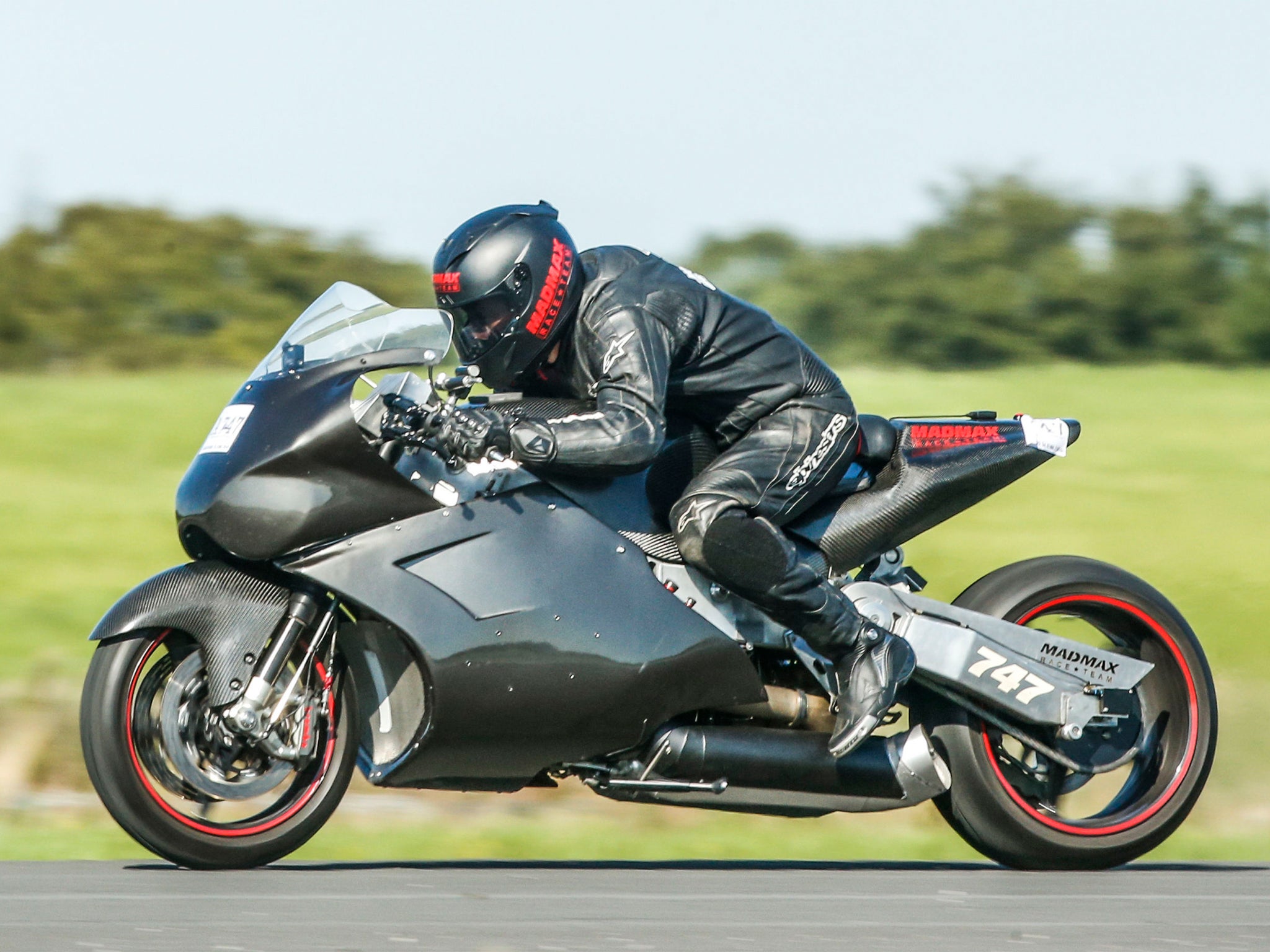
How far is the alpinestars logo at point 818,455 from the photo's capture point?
525cm

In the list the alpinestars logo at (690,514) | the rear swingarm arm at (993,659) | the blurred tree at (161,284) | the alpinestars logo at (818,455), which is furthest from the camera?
the blurred tree at (161,284)

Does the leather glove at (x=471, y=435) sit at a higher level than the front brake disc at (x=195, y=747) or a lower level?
higher

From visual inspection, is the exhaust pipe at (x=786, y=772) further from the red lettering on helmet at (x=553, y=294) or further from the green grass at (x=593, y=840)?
the red lettering on helmet at (x=553, y=294)

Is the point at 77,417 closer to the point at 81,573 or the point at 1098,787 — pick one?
the point at 81,573

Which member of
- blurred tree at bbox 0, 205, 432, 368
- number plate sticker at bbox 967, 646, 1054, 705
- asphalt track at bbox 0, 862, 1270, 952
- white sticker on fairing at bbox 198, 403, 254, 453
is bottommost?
asphalt track at bbox 0, 862, 1270, 952

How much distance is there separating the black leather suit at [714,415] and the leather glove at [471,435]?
71 mm

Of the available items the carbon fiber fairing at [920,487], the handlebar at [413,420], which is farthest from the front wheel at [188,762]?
the carbon fiber fairing at [920,487]

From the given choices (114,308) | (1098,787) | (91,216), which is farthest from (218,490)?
(91,216)

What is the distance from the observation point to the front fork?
4816 mm

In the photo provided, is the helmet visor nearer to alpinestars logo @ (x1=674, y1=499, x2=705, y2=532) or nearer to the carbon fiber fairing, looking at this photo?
alpinestars logo @ (x1=674, y1=499, x2=705, y2=532)

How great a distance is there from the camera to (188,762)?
4.85m

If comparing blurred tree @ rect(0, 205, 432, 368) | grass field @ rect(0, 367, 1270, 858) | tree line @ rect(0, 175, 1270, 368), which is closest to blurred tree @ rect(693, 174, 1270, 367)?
tree line @ rect(0, 175, 1270, 368)

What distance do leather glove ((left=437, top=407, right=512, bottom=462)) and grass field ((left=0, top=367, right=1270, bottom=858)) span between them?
1857mm

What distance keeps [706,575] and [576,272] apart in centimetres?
88
